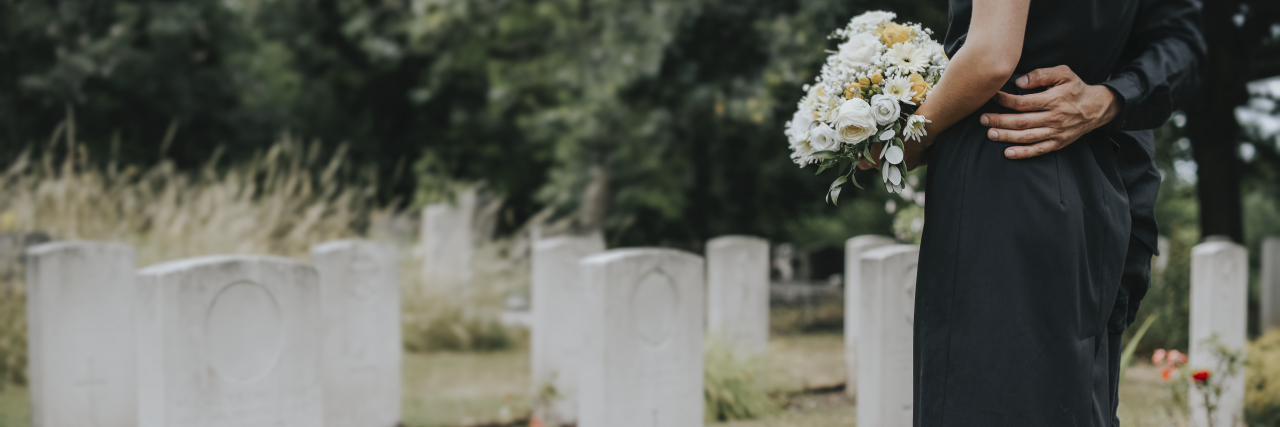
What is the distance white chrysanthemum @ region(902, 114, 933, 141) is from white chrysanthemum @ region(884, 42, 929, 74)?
0.18 meters

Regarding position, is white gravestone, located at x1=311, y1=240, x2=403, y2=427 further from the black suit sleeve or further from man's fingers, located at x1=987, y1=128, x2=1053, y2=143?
the black suit sleeve

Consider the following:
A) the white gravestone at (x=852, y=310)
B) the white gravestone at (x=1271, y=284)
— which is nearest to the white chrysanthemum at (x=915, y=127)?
the white gravestone at (x=852, y=310)

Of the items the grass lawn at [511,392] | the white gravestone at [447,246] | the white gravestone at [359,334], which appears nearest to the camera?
the white gravestone at [359,334]


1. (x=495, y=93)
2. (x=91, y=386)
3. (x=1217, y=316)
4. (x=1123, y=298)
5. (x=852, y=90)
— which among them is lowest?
(x=91, y=386)

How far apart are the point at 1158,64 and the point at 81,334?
5333 mm

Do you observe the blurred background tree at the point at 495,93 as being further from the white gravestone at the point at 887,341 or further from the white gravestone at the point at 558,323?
the white gravestone at the point at 558,323

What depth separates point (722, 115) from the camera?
31.3 feet

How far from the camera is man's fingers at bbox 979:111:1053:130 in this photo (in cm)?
182

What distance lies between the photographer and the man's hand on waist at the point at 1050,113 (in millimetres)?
1825

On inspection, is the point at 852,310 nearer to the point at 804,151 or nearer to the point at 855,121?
the point at 804,151

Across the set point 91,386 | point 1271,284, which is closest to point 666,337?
point 91,386

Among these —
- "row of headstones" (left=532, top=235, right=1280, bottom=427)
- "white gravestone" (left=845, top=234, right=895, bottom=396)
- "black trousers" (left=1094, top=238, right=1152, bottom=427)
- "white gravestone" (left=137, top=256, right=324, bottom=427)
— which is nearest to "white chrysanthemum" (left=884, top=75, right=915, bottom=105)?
"black trousers" (left=1094, top=238, right=1152, bottom=427)

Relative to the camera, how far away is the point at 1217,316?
4.67m

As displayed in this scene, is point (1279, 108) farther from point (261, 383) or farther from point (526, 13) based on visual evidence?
point (261, 383)
